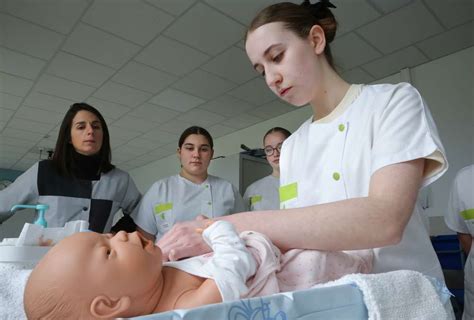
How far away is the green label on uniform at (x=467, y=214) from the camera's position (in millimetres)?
2186

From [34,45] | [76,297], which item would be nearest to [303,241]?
[76,297]

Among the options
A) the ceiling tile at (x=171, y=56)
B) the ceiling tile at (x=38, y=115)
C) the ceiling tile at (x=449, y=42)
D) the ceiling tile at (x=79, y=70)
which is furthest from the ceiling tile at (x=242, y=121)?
the ceiling tile at (x=38, y=115)

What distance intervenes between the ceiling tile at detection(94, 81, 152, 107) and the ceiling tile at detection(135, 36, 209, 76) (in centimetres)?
70

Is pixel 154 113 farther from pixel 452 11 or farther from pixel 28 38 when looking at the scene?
pixel 452 11

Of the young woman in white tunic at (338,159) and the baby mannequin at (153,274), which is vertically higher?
the young woman in white tunic at (338,159)

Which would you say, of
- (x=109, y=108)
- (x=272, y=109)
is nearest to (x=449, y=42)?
(x=272, y=109)

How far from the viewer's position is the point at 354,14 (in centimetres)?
272

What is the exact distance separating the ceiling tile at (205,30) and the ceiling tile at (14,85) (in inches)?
81.5

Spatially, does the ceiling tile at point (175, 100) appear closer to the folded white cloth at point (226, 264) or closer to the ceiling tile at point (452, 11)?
the ceiling tile at point (452, 11)

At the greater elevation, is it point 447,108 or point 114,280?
point 447,108

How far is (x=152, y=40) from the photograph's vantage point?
3.01 metres

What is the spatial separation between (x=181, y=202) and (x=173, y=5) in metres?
1.57

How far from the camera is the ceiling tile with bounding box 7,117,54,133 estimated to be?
16.4ft

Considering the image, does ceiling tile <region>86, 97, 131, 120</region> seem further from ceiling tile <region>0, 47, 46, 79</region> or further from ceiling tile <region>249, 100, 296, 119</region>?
ceiling tile <region>249, 100, 296, 119</region>
